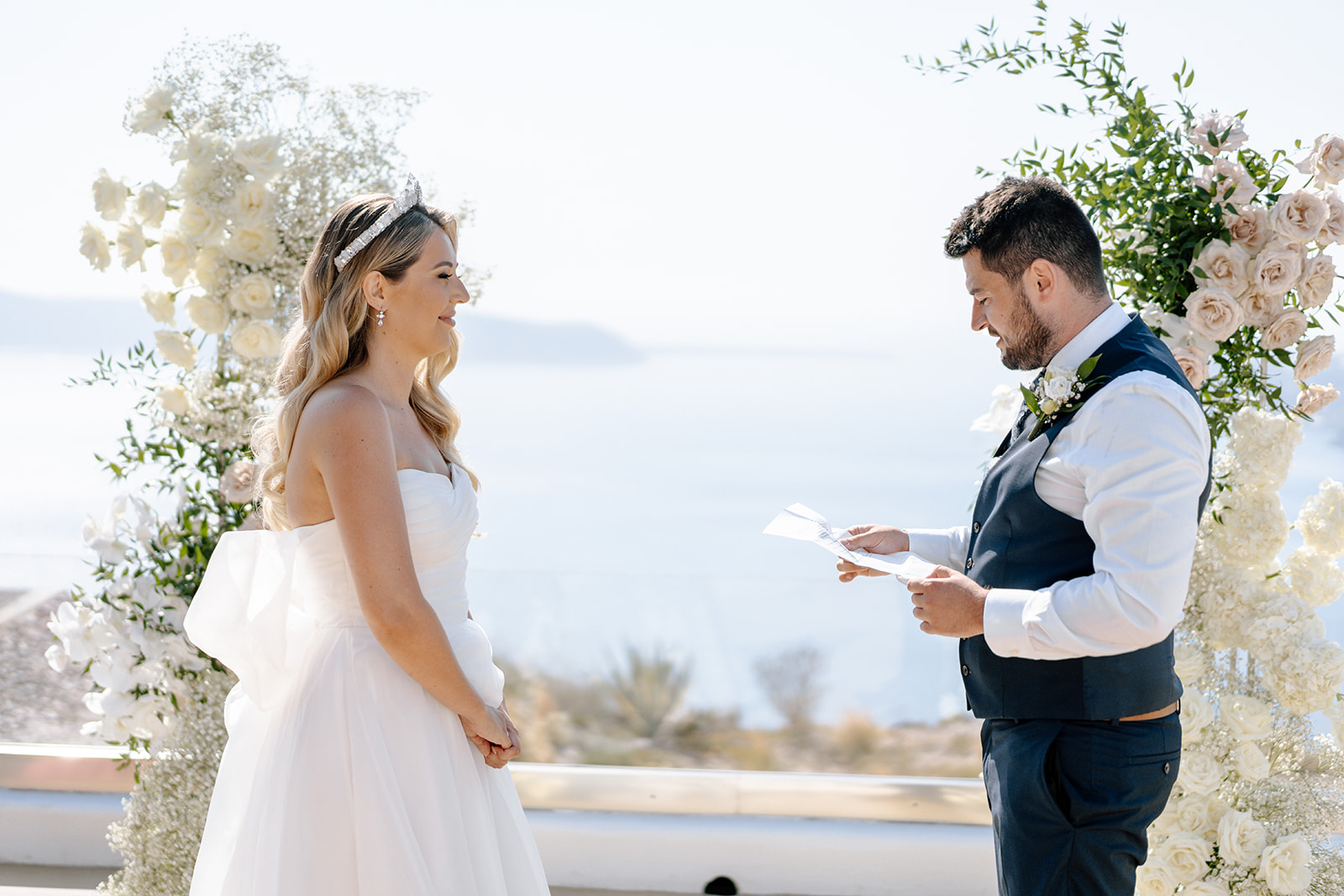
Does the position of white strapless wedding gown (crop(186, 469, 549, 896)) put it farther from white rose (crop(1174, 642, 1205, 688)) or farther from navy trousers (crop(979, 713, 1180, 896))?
white rose (crop(1174, 642, 1205, 688))

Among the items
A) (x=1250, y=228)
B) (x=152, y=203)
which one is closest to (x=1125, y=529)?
(x=1250, y=228)

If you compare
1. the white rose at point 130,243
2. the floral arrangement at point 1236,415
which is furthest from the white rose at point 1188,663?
the white rose at point 130,243

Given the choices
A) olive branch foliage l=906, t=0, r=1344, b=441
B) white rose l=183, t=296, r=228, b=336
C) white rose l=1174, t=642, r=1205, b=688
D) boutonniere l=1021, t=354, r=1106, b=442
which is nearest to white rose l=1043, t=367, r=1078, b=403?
boutonniere l=1021, t=354, r=1106, b=442

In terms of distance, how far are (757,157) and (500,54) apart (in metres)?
1.28

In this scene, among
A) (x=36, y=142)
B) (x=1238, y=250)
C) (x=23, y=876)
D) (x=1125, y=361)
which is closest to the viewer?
(x=1125, y=361)

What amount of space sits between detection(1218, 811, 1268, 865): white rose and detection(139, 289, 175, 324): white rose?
295cm

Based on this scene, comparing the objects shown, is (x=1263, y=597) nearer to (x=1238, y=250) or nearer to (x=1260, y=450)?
(x=1260, y=450)

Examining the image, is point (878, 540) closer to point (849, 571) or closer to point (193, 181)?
point (849, 571)

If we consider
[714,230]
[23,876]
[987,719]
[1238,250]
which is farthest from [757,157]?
[23,876]

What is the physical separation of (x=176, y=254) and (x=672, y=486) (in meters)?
3.33

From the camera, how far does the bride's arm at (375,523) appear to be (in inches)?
66.0

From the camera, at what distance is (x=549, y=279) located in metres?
5.16

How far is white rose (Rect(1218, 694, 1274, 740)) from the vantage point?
2.40 metres

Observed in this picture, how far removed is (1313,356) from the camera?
2.35 meters
